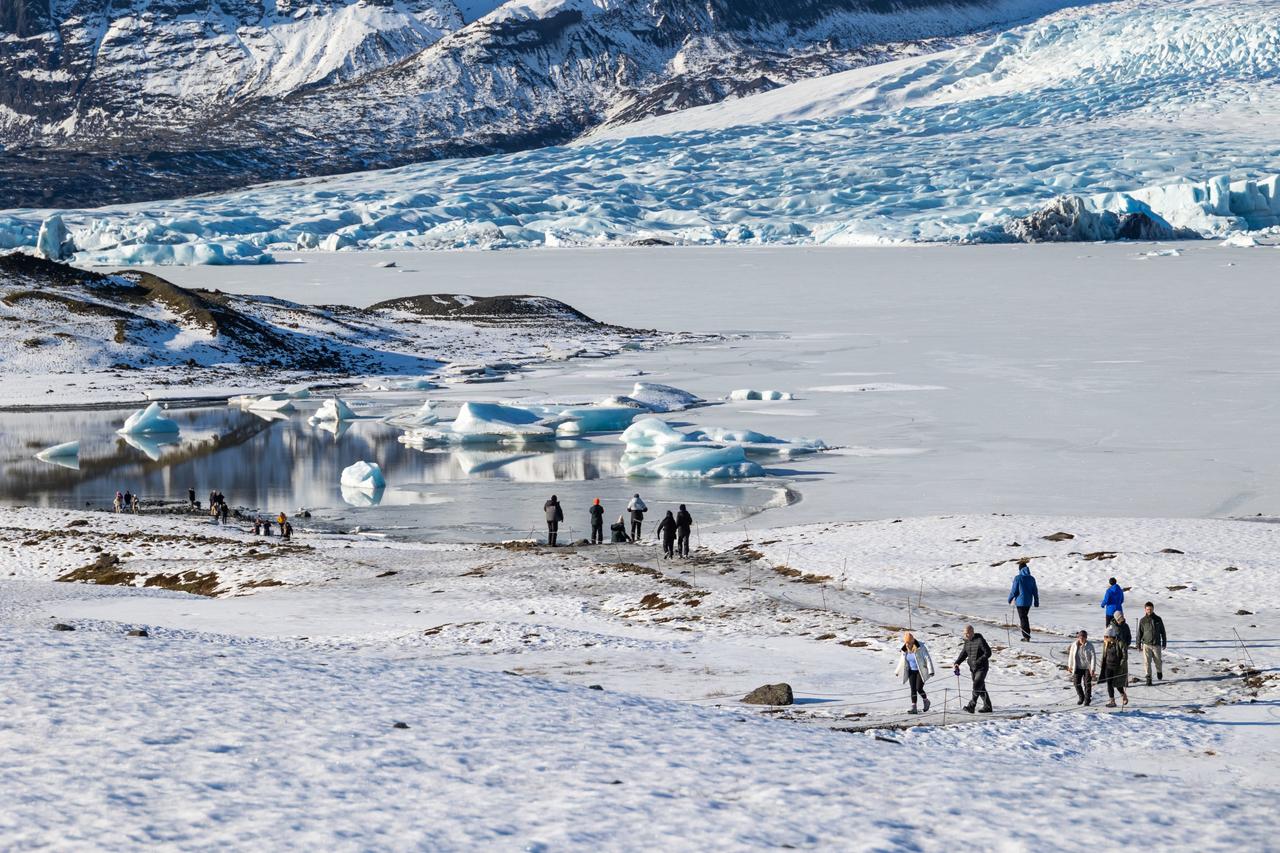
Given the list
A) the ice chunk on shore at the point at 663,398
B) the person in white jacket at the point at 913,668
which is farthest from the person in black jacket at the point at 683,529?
the ice chunk on shore at the point at 663,398

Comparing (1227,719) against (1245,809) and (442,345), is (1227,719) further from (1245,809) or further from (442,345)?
(442,345)

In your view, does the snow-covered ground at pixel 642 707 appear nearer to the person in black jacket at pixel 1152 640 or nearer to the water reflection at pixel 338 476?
the person in black jacket at pixel 1152 640

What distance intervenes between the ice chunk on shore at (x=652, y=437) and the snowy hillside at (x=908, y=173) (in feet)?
285

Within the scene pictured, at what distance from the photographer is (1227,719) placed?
53.9ft

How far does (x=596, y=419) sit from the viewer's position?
4669 cm

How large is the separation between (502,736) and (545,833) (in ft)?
9.34

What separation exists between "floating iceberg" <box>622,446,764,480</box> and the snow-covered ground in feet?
31.8

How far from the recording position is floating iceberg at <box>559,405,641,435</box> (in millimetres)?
46156

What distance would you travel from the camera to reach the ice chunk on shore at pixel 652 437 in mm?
40156

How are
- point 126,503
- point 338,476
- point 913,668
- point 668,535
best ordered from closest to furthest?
point 913,668 < point 668,535 < point 126,503 < point 338,476

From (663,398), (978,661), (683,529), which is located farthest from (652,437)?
(978,661)

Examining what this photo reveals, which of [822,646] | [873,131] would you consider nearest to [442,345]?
[822,646]

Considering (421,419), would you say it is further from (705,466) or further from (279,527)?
(279,527)

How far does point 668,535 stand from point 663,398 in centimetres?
2328
